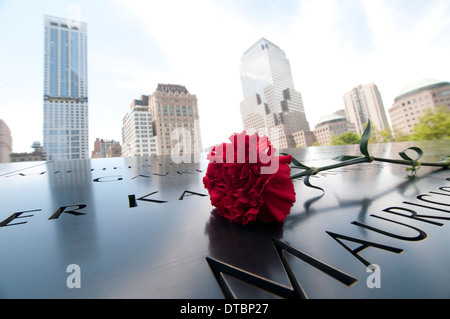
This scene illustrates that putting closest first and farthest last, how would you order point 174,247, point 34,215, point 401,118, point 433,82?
1. point 174,247
2. point 34,215
3. point 433,82
4. point 401,118

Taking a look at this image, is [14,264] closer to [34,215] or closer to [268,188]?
[34,215]

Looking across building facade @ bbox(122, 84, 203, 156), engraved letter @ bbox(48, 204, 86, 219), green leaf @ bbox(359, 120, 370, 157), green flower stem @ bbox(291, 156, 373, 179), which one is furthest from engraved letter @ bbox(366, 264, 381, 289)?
building facade @ bbox(122, 84, 203, 156)


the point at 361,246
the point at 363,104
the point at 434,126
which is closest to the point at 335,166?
the point at 361,246

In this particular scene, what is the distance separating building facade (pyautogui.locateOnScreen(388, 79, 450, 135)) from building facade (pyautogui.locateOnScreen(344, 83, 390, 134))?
19881 mm

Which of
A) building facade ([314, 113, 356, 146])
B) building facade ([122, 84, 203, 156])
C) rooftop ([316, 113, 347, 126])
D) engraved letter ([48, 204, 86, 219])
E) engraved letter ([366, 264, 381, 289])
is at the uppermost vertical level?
building facade ([122, 84, 203, 156])

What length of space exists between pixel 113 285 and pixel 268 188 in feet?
0.95

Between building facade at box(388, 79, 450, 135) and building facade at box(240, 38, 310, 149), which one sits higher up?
building facade at box(240, 38, 310, 149)

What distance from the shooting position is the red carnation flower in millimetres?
415

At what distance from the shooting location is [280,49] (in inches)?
2127

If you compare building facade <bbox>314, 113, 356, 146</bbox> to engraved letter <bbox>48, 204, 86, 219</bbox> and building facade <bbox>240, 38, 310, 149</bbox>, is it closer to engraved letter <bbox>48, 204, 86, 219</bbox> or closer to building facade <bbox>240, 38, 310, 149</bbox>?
building facade <bbox>240, 38, 310, 149</bbox>

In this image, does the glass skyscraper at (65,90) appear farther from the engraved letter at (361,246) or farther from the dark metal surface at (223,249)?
the engraved letter at (361,246)

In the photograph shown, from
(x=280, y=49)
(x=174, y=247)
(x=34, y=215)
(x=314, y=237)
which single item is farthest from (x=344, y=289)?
(x=280, y=49)

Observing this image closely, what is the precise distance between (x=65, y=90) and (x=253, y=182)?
72385mm

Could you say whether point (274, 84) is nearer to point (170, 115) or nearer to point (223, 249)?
point (170, 115)
